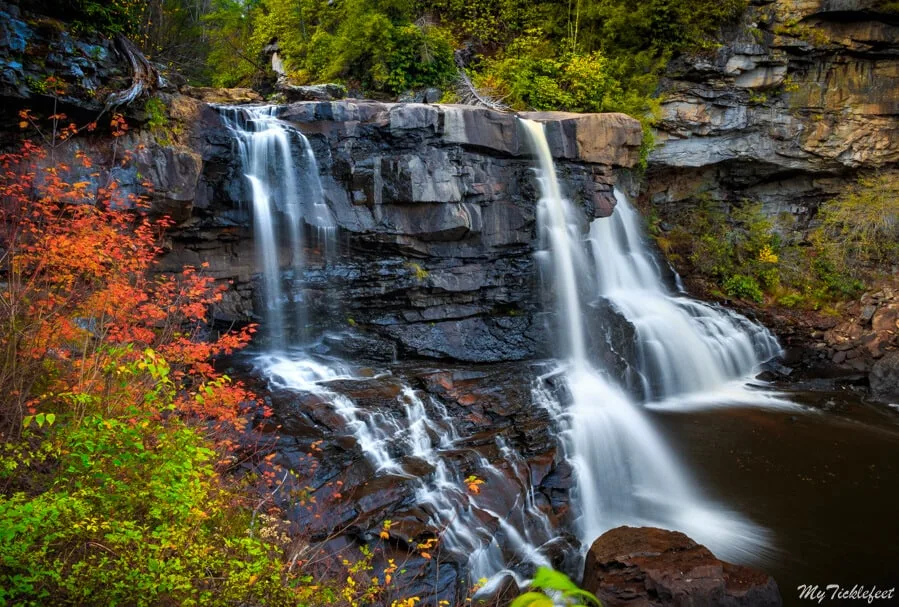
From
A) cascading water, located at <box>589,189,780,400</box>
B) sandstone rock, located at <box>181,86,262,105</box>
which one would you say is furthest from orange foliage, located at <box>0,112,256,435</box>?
cascading water, located at <box>589,189,780,400</box>

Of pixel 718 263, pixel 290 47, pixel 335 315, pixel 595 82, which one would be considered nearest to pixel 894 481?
pixel 718 263

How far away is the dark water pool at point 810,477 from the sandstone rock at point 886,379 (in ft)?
1.74

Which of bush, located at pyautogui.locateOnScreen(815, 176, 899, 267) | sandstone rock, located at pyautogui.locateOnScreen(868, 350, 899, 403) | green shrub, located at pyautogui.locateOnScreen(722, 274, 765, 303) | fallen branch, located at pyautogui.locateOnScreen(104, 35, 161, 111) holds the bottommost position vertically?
sandstone rock, located at pyautogui.locateOnScreen(868, 350, 899, 403)

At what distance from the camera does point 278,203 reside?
36.7 ft

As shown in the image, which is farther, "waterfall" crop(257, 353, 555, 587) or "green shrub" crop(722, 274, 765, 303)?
"green shrub" crop(722, 274, 765, 303)

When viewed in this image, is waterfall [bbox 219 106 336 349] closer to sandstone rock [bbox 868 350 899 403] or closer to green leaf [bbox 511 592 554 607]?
green leaf [bbox 511 592 554 607]

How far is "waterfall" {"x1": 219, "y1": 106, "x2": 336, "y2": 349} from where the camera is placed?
10953 millimetres

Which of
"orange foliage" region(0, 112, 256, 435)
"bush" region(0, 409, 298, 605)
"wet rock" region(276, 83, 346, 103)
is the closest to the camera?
"bush" region(0, 409, 298, 605)

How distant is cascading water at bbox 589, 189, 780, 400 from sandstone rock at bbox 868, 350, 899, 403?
2.12m

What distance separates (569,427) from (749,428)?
3909 mm

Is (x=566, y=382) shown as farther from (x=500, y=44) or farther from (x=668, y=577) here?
(x=500, y=44)

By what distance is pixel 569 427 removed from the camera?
9891mm

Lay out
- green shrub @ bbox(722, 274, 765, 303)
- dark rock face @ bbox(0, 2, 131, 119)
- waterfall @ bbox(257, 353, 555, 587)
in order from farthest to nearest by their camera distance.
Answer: green shrub @ bbox(722, 274, 765, 303)
dark rock face @ bbox(0, 2, 131, 119)
waterfall @ bbox(257, 353, 555, 587)

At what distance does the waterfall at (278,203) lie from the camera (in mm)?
10953
